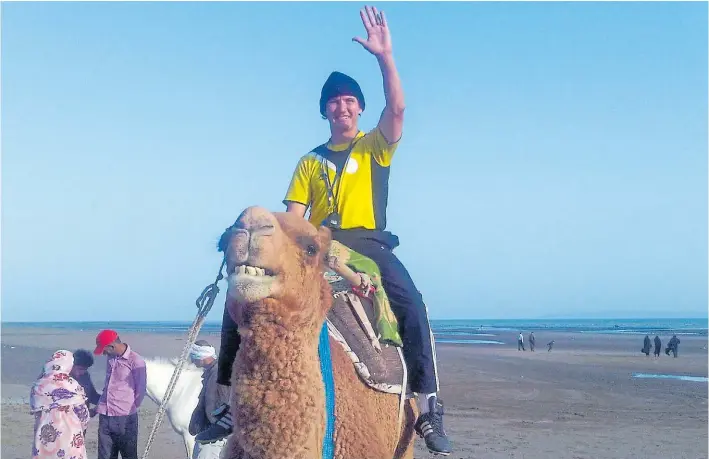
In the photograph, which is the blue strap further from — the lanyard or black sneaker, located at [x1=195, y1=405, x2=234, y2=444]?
the lanyard

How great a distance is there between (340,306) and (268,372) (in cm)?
113

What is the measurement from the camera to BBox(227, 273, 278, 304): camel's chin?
299 cm

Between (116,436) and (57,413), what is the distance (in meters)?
1.19

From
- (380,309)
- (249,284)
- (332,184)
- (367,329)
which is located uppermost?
(332,184)

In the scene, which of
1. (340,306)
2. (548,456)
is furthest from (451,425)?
(340,306)

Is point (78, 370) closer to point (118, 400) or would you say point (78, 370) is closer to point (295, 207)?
point (118, 400)

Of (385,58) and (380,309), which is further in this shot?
(380,309)

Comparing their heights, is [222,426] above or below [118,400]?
above

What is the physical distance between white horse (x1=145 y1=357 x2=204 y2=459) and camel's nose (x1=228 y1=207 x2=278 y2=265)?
6.19m

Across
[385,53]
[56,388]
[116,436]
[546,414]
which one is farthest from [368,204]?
[546,414]

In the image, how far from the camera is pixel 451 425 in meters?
15.5

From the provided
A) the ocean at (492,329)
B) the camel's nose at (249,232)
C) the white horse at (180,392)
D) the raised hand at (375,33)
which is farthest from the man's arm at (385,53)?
the ocean at (492,329)

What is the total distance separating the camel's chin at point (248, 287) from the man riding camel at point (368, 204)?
142cm

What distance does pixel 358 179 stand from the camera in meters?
4.45
